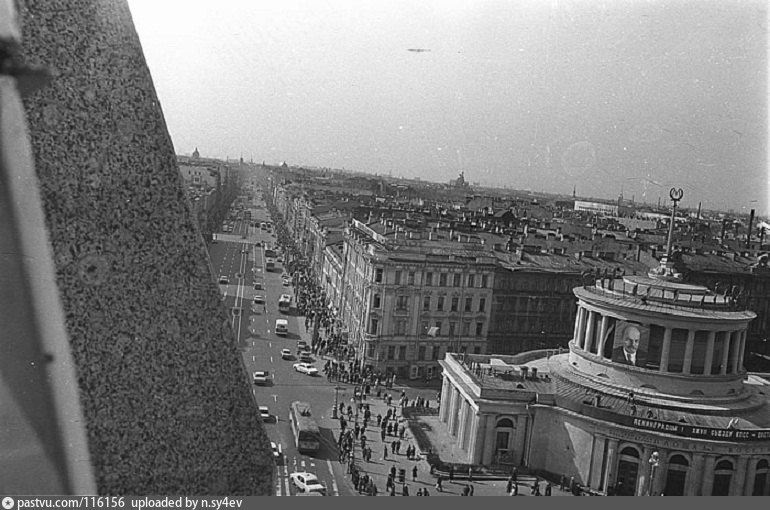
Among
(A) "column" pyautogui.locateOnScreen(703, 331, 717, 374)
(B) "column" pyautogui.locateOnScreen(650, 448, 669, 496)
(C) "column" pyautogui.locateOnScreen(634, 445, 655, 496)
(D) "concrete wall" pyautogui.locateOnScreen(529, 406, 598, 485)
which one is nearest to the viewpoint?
(B) "column" pyautogui.locateOnScreen(650, 448, 669, 496)

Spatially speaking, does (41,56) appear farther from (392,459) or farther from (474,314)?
(474,314)

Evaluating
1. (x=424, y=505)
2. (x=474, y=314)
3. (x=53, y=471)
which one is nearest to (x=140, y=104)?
(x=53, y=471)

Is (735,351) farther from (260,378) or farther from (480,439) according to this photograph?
(260,378)

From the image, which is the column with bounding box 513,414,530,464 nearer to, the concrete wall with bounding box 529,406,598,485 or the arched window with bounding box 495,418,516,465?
the arched window with bounding box 495,418,516,465

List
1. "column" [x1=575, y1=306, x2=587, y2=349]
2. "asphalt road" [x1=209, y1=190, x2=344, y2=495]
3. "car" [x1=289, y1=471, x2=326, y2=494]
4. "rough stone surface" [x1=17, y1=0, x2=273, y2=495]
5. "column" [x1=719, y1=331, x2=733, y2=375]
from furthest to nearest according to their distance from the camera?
"column" [x1=575, y1=306, x2=587, y2=349], "column" [x1=719, y1=331, x2=733, y2=375], "asphalt road" [x1=209, y1=190, x2=344, y2=495], "car" [x1=289, y1=471, x2=326, y2=494], "rough stone surface" [x1=17, y1=0, x2=273, y2=495]

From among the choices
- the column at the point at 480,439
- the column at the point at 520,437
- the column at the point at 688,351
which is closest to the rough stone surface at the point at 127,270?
the column at the point at 480,439

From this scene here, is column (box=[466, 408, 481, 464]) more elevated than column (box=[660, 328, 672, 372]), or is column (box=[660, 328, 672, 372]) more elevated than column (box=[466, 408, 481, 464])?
column (box=[660, 328, 672, 372])

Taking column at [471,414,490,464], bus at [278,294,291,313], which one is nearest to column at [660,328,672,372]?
column at [471,414,490,464]
